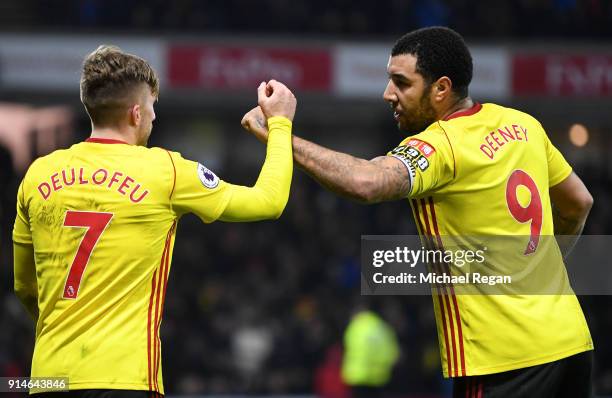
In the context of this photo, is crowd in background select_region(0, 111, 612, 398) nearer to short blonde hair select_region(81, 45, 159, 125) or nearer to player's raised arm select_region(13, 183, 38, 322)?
player's raised arm select_region(13, 183, 38, 322)

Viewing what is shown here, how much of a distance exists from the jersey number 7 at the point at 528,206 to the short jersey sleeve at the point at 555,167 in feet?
0.84

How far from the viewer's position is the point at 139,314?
3.46 m

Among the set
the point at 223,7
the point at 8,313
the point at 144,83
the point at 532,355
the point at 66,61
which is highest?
the point at 223,7

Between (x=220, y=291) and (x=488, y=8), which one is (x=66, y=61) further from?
(x=488, y=8)

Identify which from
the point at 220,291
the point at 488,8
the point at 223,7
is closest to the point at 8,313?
the point at 220,291

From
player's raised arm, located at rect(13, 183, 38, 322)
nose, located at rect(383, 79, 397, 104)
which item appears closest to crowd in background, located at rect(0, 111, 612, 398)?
player's raised arm, located at rect(13, 183, 38, 322)

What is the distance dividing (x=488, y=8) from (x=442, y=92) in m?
14.4

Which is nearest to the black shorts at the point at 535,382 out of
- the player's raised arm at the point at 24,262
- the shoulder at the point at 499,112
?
the shoulder at the point at 499,112

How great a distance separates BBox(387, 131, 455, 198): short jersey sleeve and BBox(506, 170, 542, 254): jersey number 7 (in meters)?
0.25

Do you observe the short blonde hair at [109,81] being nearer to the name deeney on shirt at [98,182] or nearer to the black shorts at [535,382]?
the name deeney on shirt at [98,182]

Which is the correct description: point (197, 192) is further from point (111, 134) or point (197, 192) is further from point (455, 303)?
point (455, 303)

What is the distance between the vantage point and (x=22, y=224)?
369 centimetres

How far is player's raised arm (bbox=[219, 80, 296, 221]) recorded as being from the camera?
11.8 feet

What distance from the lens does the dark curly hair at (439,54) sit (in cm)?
397
